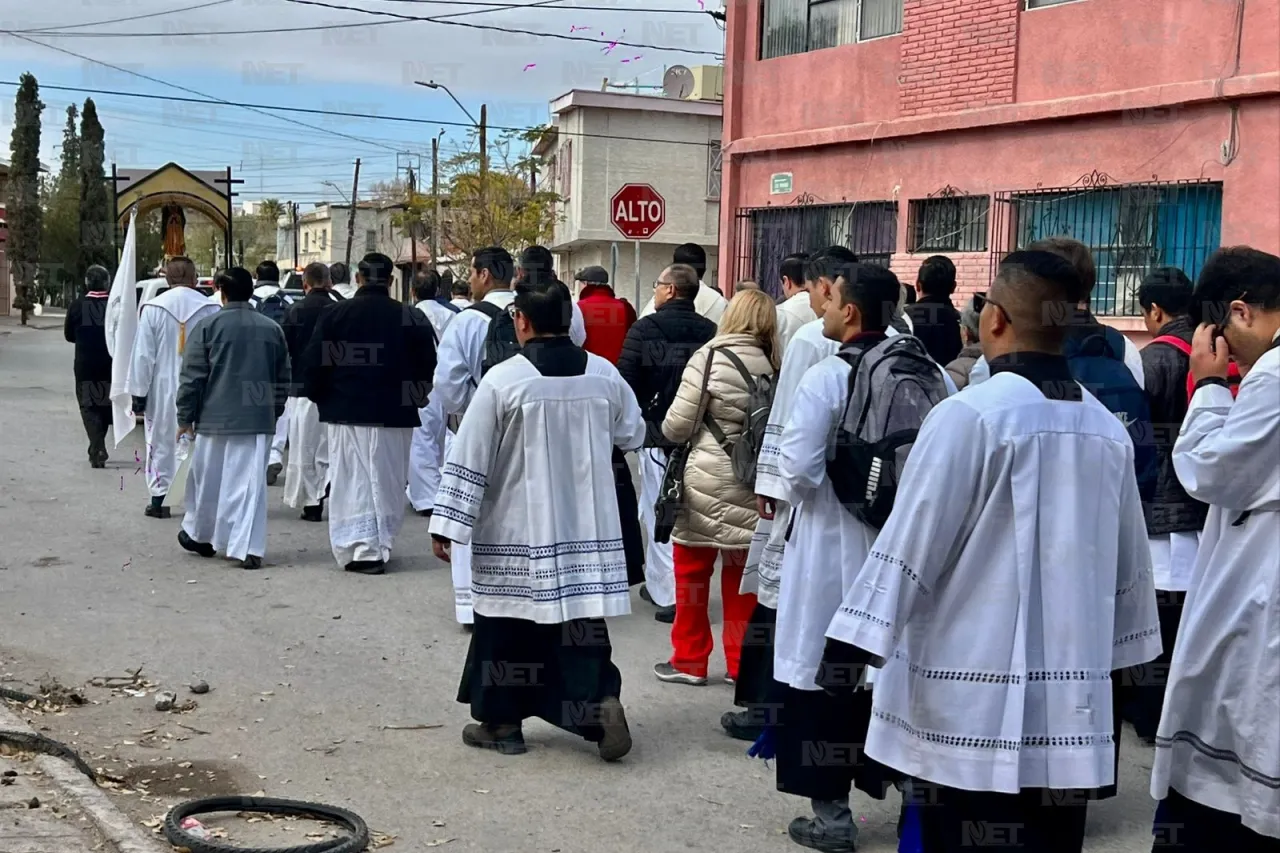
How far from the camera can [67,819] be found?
5301 millimetres

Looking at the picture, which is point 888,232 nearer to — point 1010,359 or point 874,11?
point 874,11

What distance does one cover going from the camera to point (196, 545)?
35.4 ft

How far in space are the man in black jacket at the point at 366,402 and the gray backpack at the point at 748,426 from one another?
12.7 feet

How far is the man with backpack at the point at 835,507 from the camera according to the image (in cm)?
525

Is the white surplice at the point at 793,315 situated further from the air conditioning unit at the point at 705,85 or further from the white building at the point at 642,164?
the air conditioning unit at the point at 705,85

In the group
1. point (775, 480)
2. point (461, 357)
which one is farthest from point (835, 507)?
point (461, 357)

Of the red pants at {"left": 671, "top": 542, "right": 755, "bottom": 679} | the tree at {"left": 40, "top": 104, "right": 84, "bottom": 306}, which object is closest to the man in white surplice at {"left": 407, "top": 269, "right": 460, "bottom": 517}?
the red pants at {"left": 671, "top": 542, "right": 755, "bottom": 679}

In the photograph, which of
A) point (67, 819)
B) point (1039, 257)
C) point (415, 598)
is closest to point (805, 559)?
point (1039, 257)

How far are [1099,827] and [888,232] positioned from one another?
12.1m

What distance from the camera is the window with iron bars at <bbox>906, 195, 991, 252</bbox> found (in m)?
15.9

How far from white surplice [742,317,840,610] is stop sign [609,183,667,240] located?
26.8 ft

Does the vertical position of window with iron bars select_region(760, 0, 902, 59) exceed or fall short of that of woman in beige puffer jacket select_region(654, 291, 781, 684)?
it exceeds it

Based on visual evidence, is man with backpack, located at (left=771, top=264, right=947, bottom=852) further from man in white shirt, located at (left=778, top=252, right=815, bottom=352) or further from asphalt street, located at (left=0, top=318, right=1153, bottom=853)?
man in white shirt, located at (left=778, top=252, right=815, bottom=352)

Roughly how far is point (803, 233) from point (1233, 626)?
14.9 meters
